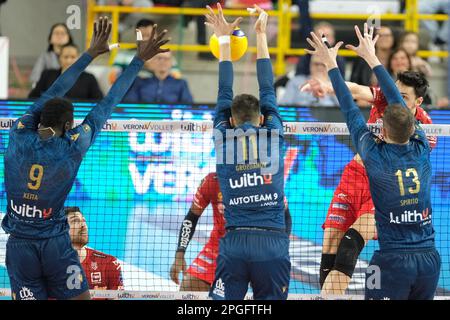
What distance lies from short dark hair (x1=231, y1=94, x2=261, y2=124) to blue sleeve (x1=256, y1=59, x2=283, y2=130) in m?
0.20

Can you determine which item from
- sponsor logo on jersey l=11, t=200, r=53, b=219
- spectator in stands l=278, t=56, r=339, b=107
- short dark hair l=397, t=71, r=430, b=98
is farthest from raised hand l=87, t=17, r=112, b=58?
spectator in stands l=278, t=56, r=339, b=107

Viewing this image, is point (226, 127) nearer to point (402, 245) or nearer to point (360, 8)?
point (402, 245)

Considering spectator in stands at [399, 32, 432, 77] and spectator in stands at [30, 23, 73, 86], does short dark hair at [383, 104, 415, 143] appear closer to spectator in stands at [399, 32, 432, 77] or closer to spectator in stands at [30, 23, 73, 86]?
spectator in stands at [399, 32, 432, 77]

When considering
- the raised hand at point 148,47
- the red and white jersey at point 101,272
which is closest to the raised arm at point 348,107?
the raised hand at point 148,47

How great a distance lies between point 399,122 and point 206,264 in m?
3.16

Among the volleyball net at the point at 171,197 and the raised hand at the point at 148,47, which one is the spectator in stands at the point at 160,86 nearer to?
the volleyball net at the point at 171,197

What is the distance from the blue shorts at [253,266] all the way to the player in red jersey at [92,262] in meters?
2.31

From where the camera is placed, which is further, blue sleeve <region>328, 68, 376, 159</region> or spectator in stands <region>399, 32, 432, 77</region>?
spectator in stands <region>399, 32, 432, 77</region>

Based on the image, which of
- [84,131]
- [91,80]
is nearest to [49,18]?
[91,80]

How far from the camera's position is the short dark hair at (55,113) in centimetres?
791

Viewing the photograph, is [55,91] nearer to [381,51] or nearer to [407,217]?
Result: [407,217]

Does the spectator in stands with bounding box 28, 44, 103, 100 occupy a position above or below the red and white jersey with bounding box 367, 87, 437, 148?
above

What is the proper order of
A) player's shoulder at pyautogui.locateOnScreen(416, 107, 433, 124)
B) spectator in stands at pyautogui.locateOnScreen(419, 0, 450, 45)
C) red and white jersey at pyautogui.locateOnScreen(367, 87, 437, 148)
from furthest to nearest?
spectator in stands at pyautogui.locateOnScreen(419, 0, 450, 45)
player's shoulder at pyautogui.locateOnScreen(416, 107, 433, 124)
red and white jersey at pyautogui.locateOnScreen(367, 87, 437, 148)

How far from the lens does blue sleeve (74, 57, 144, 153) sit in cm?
806
